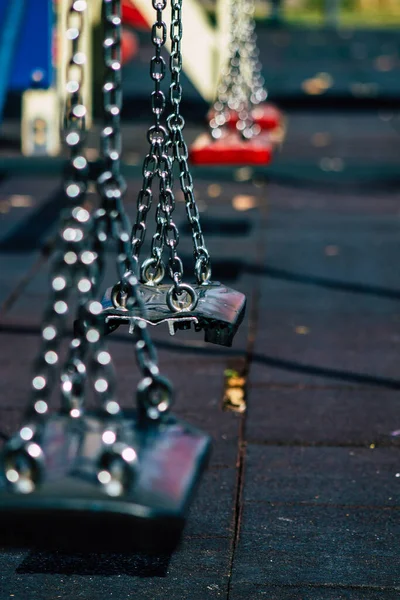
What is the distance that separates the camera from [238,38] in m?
7.48

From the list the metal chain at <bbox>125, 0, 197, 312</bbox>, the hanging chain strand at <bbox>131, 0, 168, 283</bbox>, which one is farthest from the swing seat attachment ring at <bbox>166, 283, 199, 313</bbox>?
the hanging chain strand at <bbox>131, 0, 168, 283</bbox>

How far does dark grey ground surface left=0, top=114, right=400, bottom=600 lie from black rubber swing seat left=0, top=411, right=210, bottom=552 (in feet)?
3.45

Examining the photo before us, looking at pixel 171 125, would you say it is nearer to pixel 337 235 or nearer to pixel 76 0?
pixel 76 0

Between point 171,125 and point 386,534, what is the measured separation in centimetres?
155

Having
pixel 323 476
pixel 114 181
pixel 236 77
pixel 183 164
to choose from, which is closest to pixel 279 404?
pixel 323 476

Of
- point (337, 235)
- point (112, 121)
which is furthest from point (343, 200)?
point (112, 121)

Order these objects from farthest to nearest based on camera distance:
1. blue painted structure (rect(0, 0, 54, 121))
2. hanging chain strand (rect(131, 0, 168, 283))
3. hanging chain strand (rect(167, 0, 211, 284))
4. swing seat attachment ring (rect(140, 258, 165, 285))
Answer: blue painted structure (rect(0, 0, 54, 121)) → swing seat attachment ring (rect(140, 258, 165, 285)) → hanging chain strand (rect(167, 0, 211, 284)) → hanging chain strand (rect(131, 0, 168, 283))

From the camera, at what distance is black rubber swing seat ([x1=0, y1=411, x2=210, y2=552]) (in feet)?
7.84

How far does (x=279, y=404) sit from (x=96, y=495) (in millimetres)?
2843

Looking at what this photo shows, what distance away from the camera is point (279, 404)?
5203 millimetres

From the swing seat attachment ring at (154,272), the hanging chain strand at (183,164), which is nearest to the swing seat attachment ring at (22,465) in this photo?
the hanging chain strand at (183,164)

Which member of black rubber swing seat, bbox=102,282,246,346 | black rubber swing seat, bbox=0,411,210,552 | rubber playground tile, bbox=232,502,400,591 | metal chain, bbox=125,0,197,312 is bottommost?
rubber playground tile, bbox=232,502,400,591

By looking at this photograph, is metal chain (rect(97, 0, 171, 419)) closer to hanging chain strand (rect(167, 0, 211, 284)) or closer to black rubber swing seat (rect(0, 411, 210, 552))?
black rubber swing seat (rect(0, 411, 210, 552))

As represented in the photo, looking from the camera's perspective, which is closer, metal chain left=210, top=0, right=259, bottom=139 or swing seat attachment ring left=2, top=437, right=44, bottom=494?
swing seat attachment ring left=2, top=437, right=44, bottom=494
